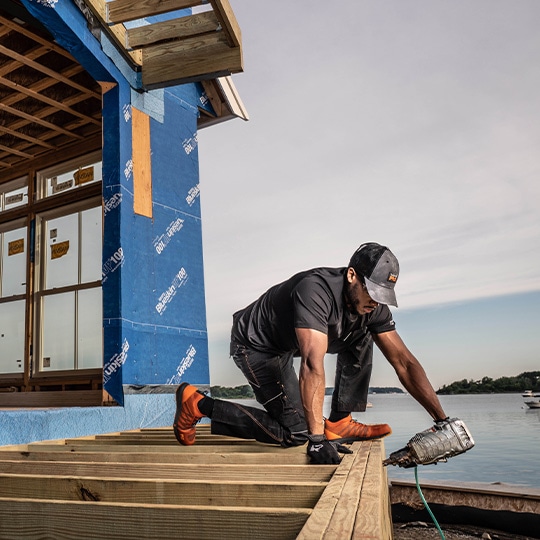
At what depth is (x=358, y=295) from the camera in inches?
102

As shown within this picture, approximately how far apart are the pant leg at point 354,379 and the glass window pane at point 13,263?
529 centimetres

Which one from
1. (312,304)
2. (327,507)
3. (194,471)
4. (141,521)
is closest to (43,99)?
(312,304)

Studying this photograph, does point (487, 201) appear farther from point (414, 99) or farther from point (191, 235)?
point (191, 235)

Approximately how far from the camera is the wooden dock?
4.10 feet

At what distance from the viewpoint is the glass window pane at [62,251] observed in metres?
6.40

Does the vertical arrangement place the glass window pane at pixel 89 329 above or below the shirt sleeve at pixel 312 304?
above

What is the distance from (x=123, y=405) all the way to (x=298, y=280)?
2.22 metres

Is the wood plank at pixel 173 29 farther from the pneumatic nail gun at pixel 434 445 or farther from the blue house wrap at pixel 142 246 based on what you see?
the pneumatic nail gun at pixel 434 445

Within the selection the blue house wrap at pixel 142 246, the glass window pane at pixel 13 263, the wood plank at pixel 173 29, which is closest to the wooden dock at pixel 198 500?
the blue house wrap at pixel 142 246

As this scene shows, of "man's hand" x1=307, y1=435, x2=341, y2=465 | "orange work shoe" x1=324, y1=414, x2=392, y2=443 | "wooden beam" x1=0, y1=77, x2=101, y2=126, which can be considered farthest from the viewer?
"wooden beam" x1=0, y1=77, x2=101, y2=126

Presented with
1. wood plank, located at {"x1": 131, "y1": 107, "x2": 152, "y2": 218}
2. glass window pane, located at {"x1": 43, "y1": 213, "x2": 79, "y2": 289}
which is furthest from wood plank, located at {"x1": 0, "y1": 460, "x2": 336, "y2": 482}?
glass window pane, located at {"x1": 43, "y1": 213, "x2": 79, "y2": 289}

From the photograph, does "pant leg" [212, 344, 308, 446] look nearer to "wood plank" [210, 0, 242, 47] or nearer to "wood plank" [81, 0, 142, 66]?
"wood plank" [210, 0, 242, 47]

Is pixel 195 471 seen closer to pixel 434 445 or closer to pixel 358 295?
pixel 434 445

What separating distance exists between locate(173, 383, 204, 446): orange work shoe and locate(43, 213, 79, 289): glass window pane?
3.88m
